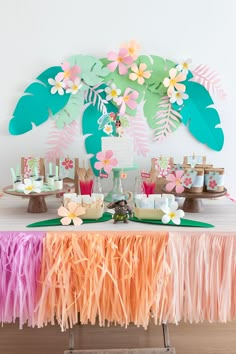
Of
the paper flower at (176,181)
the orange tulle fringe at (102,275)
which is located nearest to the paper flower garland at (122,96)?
the paper flower at (176,181)

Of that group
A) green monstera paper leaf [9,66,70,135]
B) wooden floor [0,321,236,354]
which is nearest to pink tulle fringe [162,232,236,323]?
wooden floor [0,321,236,354]

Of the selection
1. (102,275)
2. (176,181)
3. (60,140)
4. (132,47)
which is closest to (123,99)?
(132,47)

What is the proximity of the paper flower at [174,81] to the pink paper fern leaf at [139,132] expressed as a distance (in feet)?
0.66

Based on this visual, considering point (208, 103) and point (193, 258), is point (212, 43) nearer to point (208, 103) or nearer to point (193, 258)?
point (208, 103)

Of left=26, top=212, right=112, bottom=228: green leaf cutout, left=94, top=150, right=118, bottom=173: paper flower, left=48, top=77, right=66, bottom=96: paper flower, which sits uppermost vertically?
left=48, top=77, right=66, bottom=96: paper flower

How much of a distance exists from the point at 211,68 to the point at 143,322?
1389mm

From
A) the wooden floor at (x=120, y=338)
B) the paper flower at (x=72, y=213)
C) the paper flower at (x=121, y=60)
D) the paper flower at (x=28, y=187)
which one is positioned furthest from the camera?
the paper flower at (x=121, y=60)

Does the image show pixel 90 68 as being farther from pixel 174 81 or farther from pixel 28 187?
pixel 28 187

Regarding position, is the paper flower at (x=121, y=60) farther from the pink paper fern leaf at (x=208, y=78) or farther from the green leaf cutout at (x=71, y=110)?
the pink paper fern leaf at (x=208, y=78)

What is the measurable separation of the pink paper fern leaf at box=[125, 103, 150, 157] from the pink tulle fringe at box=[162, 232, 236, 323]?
2.82 feet

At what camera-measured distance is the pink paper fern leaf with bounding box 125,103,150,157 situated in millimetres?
2383

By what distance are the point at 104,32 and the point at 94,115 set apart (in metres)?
0.44

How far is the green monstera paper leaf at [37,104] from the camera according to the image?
2.34 m

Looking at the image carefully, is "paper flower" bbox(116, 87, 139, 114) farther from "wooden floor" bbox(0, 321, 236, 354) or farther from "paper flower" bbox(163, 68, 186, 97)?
"wooden floor" bbox(0, 321, 236, 354)
